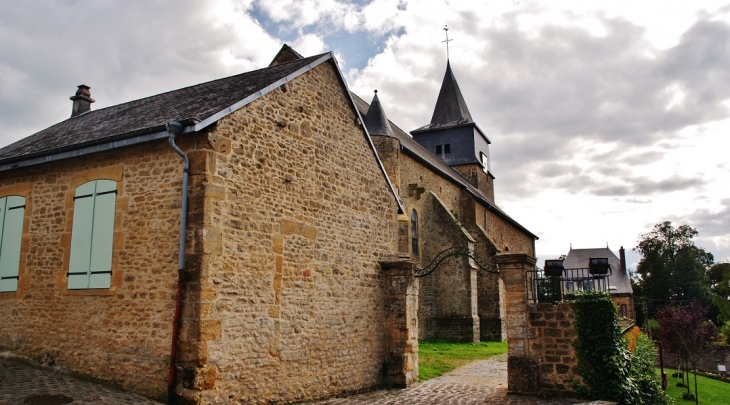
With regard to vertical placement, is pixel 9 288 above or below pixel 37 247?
below

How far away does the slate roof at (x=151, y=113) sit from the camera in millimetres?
8164

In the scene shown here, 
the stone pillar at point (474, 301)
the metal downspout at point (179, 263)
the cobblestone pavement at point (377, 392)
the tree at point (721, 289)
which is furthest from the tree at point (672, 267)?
the metal downspout at point (179, 263)

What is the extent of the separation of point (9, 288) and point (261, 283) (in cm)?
→ 477

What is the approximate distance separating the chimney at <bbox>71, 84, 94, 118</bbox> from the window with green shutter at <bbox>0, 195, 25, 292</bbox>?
17.4ft

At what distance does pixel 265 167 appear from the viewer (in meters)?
8.63

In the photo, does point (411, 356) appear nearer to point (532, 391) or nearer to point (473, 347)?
point (532, 391)

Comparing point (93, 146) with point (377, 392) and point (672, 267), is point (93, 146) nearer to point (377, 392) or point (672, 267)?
point (377, 392)

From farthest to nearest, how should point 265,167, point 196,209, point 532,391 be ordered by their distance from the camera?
point 532,391 → point 265,167 → point 196,209

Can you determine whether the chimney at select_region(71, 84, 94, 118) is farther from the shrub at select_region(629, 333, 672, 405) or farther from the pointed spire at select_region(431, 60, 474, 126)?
the pointed spire at select_region(431, 60, 474, 126)

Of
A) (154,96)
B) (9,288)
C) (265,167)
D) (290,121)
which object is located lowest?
(9,288)

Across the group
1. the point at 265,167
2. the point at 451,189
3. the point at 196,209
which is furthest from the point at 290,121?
the point at 451,189

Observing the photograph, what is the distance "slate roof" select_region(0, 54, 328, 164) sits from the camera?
816 cm

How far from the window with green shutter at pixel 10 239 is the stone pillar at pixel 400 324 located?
691cm

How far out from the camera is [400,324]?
442 inches
